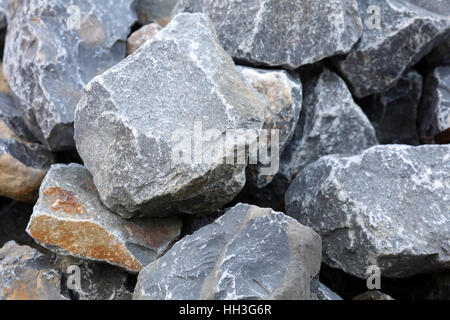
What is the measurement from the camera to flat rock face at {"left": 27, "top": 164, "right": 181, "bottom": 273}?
6.28 feet

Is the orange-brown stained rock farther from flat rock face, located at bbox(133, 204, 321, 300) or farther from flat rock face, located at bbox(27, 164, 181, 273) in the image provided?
flat rock face, located at bbox(133, 204, 321, 300)

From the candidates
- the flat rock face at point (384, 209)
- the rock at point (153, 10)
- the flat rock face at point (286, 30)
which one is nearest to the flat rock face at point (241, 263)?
the flat rock face at point (384, 209)

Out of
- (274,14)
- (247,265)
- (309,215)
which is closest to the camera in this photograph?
(247,265)

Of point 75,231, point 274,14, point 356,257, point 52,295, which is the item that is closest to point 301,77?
point 274,14

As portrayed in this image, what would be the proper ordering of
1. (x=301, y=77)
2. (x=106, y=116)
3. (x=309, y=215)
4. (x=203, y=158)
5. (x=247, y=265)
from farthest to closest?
(x=301, y=77) < (x=309, y=215) < (x=106, y=116) < (x=203, y=158) < (x=247, y=265)

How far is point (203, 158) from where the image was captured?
1.82 m

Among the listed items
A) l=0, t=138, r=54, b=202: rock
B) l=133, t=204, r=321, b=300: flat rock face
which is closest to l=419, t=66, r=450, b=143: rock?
l=133, t=204, r=321, b=300: flat rock face

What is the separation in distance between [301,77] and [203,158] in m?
1.05

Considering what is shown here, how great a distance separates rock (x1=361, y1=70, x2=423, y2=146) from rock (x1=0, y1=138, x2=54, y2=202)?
180 centimetres

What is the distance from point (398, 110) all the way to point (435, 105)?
0.23 meters

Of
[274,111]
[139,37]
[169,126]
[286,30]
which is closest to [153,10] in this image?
[139,37]

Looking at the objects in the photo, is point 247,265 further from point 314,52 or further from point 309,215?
point 314,52

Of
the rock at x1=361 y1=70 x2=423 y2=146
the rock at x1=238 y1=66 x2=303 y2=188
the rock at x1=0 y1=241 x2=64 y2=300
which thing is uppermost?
the rock at x1=238 y1=66 x2=303 y2=188

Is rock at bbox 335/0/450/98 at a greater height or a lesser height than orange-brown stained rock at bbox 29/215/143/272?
greater
